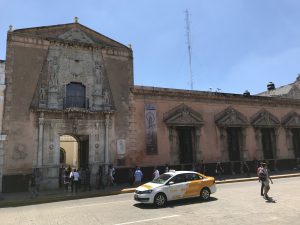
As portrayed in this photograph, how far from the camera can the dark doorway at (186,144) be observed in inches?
995

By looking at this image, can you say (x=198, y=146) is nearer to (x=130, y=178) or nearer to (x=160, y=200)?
(x=130, y=178)

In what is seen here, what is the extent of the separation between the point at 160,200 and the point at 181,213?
5.90ft

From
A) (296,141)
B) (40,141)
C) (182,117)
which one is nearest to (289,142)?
(296,141)

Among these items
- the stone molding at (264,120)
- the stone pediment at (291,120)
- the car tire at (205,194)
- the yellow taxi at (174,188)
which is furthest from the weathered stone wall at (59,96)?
the stone pediment at (291,120)

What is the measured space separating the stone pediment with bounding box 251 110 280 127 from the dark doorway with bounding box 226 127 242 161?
198 cm

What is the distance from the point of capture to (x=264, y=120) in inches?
1162

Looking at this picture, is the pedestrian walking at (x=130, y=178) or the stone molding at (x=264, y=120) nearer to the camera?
the pedestrian walking at (x=130, y=178)

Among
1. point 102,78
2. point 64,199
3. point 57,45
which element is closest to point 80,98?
point 102,78

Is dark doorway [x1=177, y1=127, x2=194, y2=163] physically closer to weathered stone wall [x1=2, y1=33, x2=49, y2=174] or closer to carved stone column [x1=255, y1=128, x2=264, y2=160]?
carved stone column [x1=255, y1=128, x2=264, y2=160]

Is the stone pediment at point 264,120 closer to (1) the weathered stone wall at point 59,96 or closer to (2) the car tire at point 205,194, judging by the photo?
(1) the weathered stone wall at point 59,96

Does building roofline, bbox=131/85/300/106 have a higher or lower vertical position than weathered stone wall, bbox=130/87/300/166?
higher

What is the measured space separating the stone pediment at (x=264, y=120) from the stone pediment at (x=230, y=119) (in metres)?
1.12

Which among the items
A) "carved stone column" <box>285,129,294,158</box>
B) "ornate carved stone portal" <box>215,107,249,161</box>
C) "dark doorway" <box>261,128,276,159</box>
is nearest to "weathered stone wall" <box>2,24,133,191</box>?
"ornate carved stone portal" <box>215,107,249,161</box>

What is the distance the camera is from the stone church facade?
2000 cm
